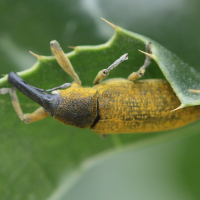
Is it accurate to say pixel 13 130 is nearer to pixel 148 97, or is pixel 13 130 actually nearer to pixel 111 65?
pixel 111 65

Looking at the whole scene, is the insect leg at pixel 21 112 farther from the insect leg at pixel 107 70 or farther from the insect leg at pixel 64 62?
the insect leg at pixel 107 70

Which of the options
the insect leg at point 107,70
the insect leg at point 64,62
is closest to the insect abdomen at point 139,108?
the insect leg at point 107,70

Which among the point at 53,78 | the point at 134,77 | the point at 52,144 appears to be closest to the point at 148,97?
the point at 134,77

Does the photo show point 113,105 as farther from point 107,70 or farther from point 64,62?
point 64,62

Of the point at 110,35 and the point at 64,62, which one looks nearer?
the point at 64,62

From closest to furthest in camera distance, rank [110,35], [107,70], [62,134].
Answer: [107,70], [62,134], [110,35]

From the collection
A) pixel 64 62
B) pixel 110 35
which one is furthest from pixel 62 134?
pixel 110 35
